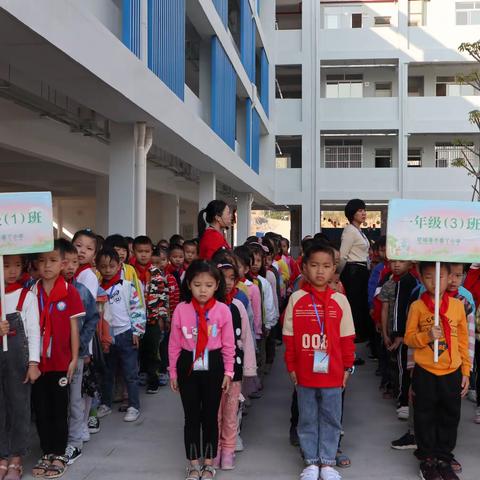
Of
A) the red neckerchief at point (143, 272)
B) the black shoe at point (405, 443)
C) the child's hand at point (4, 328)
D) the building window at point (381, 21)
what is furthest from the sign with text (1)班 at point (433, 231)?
the building window at point (381, 21)

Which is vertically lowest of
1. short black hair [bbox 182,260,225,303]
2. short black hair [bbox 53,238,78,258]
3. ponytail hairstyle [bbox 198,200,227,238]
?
short black hair [bbox 182,260,225,303]

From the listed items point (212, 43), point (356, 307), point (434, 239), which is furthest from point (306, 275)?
point (212, 43)

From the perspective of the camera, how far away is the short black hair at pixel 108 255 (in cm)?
455

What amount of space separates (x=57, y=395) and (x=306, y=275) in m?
1.73

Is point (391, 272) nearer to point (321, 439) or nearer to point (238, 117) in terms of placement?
point (321, 439)

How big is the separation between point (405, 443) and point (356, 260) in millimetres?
2483

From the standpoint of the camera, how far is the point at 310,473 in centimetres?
345

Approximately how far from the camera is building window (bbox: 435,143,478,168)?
22.5 m

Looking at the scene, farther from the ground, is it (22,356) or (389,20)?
(389,20)

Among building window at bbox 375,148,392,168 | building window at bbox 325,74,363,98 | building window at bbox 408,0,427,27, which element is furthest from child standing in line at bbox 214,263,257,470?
building window at bbox 408,0,427,27

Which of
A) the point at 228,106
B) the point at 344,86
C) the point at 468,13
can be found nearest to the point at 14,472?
the point at 228,106

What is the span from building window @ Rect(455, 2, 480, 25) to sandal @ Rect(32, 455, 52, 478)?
22518mm

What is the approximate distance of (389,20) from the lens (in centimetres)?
2242

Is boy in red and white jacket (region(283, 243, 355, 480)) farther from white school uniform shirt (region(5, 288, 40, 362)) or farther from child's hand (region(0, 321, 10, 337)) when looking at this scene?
child's hand (region(0, 321, 10, 337))
